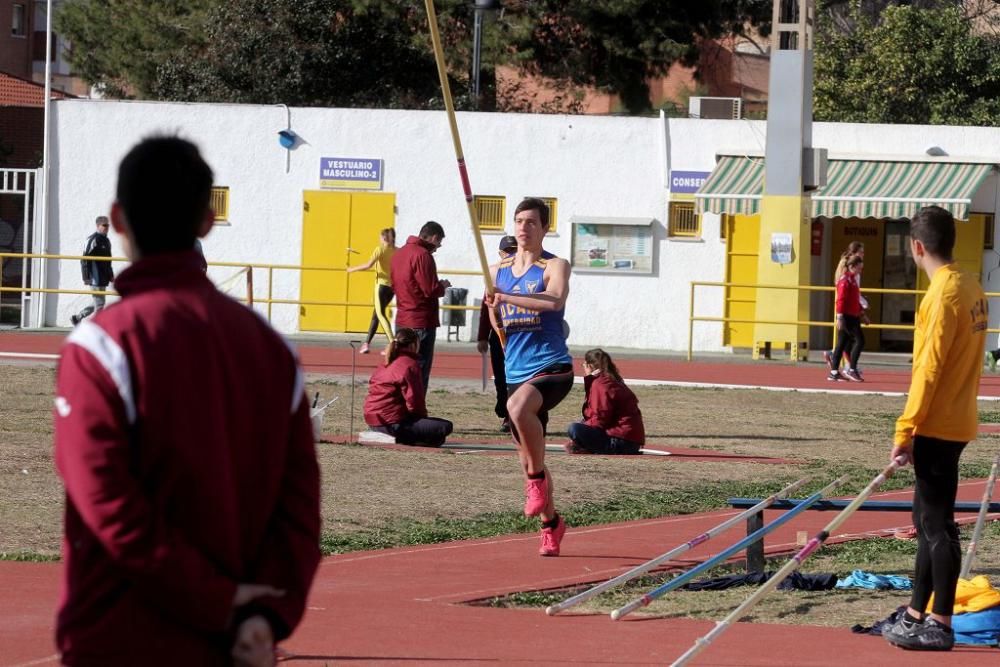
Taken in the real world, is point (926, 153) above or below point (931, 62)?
below

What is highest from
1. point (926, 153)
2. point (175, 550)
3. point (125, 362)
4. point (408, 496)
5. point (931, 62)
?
point (931, 62)

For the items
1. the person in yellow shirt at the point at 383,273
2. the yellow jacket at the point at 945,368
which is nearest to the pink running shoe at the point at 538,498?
the yellow jacket at the point at 945,368

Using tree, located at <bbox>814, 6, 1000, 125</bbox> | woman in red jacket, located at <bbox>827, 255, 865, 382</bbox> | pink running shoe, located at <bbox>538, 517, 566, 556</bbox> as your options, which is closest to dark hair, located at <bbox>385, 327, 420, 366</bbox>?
pink running shoe, located at <bbox>538, 517, 566, 556</bbox>

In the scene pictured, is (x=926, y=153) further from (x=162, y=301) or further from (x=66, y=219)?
(x=162, y=301)

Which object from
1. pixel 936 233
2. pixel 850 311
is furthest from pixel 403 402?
pixel 850 311

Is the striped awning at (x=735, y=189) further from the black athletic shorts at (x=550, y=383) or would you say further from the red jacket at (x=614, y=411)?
the black athletic shorts at (x=550, y=383)

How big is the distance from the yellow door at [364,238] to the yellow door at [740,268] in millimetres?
6168

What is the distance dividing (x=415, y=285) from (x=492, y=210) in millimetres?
14385

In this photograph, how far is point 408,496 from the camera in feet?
37.4

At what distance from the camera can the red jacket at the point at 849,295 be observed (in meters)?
22.8

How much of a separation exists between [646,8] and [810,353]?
533 inches

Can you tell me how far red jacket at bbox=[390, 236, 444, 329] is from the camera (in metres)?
15.6

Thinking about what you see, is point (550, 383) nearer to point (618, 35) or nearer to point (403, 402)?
point (403, 402)

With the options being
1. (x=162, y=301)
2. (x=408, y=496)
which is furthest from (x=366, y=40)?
(x=162, y=301)
